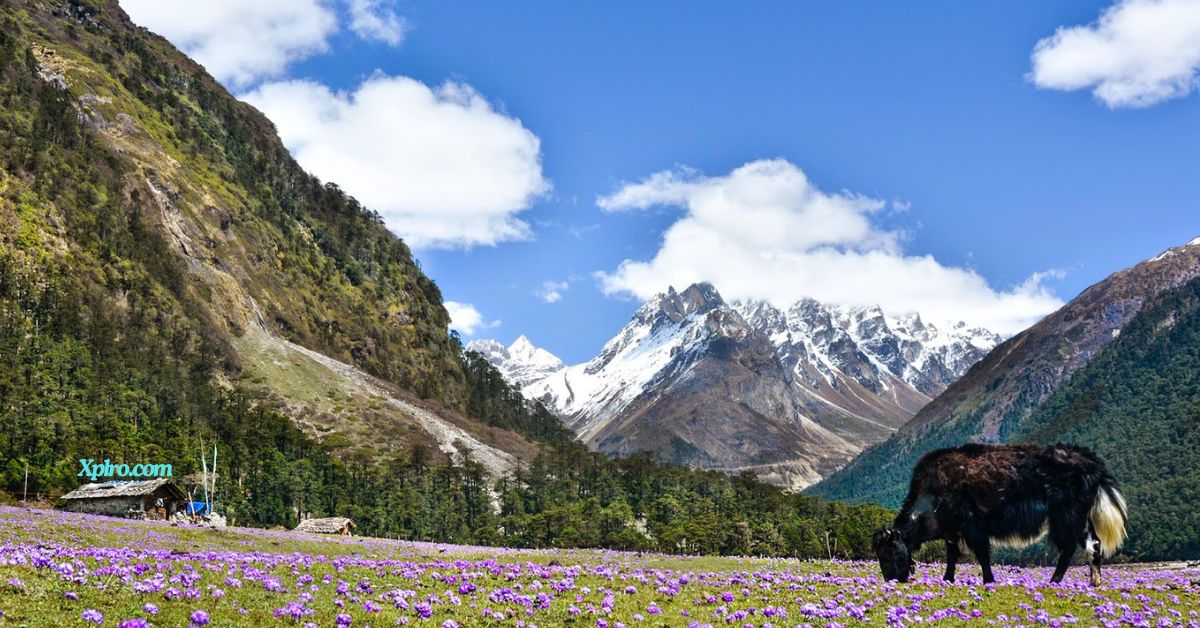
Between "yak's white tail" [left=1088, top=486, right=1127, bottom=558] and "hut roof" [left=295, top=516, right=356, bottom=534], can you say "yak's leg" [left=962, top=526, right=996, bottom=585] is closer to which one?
"yak's white tail" [left=1088, top=486, right=1127, bottom=558]

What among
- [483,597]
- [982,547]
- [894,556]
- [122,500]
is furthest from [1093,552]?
[122,500]

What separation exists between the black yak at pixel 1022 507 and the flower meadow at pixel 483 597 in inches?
52.3

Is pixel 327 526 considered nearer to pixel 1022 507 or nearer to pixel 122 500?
pixel 122 500

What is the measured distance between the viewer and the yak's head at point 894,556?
2653 cm

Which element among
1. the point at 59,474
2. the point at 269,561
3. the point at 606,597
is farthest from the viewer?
the point at 59,474

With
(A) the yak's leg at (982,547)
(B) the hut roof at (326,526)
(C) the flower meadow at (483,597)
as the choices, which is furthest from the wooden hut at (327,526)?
(A) the yak's leg at (982,547)

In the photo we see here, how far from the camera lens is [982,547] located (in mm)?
25703

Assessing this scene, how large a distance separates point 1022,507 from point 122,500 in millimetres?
79129

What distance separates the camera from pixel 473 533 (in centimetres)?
12462

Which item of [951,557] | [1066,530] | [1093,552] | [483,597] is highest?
[1066,530]

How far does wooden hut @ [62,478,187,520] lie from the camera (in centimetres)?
7812

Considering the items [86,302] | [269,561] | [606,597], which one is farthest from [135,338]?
[606,597]

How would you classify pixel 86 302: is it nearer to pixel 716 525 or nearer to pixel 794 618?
pixel 716 525

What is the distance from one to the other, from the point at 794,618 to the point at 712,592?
3864 millimetres
